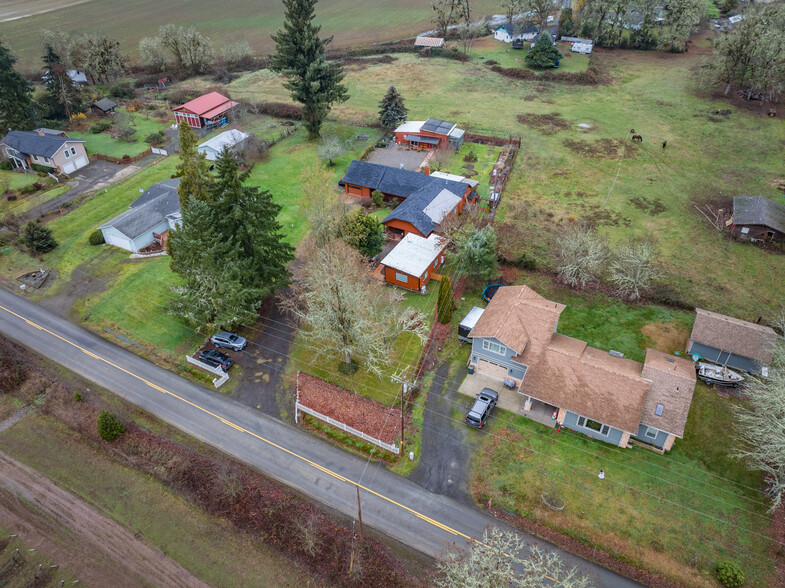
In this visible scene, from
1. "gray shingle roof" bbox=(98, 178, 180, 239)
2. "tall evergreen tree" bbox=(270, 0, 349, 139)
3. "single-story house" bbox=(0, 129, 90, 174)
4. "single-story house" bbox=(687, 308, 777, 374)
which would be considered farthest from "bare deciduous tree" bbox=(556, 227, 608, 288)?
"single-story house" bbox=(0, 129, 90, 174)

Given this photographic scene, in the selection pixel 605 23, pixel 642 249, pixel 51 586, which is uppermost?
pixel 605 23

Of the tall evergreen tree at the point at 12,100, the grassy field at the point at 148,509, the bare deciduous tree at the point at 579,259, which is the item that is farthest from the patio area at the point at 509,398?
the tall evergreen tree at the point at 12,100

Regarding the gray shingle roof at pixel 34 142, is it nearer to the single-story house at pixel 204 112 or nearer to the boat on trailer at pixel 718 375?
the single-story house at pixel 204 112

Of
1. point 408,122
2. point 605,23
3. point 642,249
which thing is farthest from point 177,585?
point 605,23

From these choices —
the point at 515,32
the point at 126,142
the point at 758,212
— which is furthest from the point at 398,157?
the point at 515,32

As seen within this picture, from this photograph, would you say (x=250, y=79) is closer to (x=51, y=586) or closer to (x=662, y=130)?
(x=662, y=130)

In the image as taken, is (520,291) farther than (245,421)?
Yes
